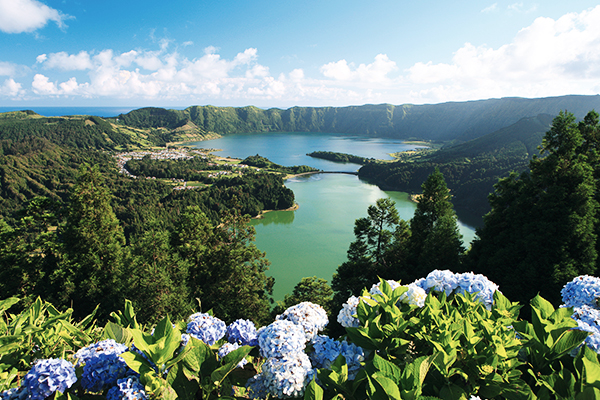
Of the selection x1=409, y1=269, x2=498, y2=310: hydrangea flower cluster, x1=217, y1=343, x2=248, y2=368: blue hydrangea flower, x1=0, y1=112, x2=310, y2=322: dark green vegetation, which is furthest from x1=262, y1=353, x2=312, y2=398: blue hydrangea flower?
x1=0, y1=112, x2=310, y2=322: dark green vegetation

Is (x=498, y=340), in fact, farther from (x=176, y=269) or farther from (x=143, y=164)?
(x=143, y=164)

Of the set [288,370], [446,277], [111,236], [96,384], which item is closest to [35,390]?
[96,384]

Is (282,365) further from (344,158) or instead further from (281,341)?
(344,158)

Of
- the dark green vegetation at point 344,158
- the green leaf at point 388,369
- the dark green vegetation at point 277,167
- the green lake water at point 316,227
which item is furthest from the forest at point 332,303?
the dark green vegetation at point 344,158

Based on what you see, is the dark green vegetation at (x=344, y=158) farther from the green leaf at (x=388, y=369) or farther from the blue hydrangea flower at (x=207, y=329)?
Result: the green leaf at (x=388, y=369)

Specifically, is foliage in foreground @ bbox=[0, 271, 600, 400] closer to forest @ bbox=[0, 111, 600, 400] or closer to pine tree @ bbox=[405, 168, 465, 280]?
forest @ bbox=[0, 111, 600, 400]

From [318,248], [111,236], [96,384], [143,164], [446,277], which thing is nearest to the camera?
[96,384]
